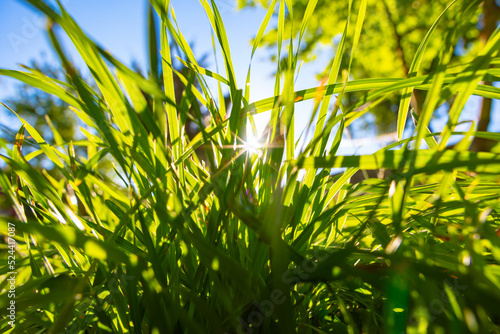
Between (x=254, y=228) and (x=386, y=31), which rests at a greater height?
(x=386, y=31)

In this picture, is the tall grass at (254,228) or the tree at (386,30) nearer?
the tall grass at (254,228)

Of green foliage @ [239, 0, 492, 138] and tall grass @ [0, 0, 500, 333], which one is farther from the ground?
green foliage @ [239, 0, 492, 138]

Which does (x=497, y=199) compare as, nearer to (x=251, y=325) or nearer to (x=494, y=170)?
(x=494, y=170)

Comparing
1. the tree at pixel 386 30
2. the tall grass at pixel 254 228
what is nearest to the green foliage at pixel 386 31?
the tree at pixel 386 30

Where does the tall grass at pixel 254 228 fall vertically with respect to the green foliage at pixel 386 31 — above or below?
below

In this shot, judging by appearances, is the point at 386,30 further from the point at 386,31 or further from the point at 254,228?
the point at 254,228

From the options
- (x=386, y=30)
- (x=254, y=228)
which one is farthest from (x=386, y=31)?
(x=254, y=228)

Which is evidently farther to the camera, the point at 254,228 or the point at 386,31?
the point at 386,31

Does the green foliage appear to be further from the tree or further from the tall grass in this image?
the tall grass

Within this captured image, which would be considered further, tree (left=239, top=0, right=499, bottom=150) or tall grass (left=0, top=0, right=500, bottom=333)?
tree (left=239, top=0, right=499, bottom=150)

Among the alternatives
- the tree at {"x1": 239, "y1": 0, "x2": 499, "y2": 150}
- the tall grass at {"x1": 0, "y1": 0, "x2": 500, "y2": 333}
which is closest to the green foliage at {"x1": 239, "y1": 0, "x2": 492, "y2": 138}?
the tree at {"x1": 239, "y1": 0, "x2": 499, "y2": 150}

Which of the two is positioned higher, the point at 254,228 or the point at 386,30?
the point at 386,30

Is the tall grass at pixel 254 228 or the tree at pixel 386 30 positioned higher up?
the tree at pixel 386 30

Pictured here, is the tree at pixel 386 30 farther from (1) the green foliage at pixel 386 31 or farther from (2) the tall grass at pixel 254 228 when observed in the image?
(2) the tall grass at pixel 254 228
